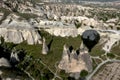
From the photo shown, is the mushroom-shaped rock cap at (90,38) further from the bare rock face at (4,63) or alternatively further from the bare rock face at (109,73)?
the bare rock face at (4,63)

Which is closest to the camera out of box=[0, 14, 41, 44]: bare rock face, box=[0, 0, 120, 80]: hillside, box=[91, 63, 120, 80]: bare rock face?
box=[0, 0, 120, 80]: hillside

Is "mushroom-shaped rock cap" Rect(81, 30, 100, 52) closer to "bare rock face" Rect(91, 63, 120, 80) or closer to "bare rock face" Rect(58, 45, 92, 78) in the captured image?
"bare rock face" Rect(91, 63, 120, 80)

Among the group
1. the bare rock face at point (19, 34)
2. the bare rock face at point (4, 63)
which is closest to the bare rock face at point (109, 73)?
the bare rock face at point (4, 63)

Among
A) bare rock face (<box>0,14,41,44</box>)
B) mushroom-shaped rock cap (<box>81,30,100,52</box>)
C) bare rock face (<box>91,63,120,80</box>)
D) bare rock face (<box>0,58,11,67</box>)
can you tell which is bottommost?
bare rock face (<box>91,63,120,80</box>)

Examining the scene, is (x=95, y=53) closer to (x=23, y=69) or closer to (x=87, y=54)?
(x=87, y=54)

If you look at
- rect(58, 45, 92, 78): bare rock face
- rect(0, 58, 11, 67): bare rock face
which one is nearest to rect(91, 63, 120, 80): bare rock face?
rect(58, 45, 92, 78): bare rock face
